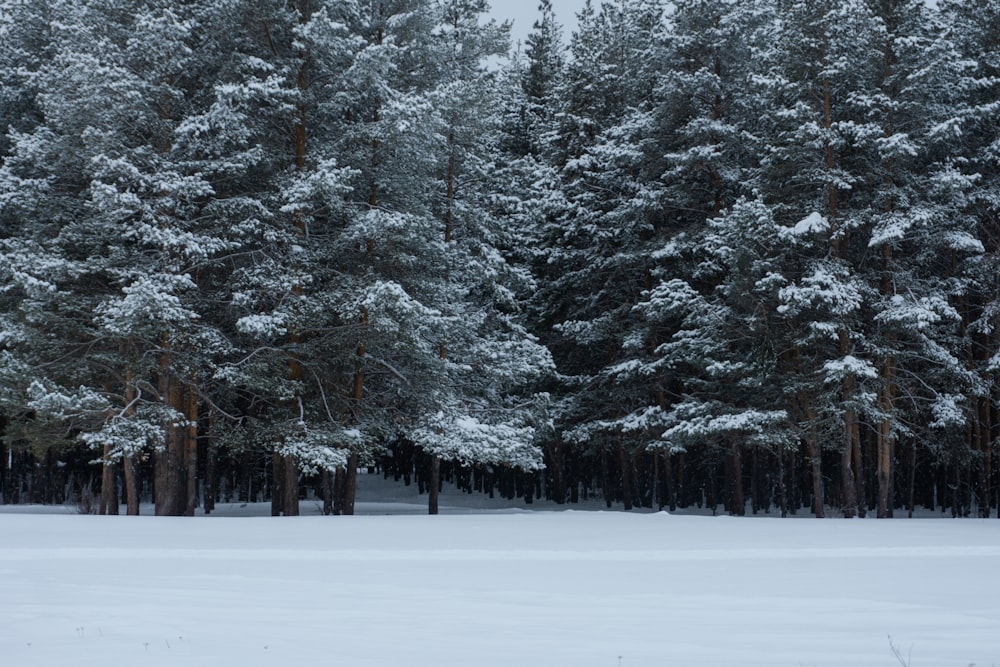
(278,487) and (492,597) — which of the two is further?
(278,487)

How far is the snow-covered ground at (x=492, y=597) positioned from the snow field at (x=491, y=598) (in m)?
0.03

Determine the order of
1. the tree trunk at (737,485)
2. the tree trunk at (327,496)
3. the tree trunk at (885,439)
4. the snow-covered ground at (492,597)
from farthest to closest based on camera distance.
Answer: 1. the tree trunk at (737,485)
2. the tree trunk at (327,496)
3. the tree trunk at (885,439)
4. the snow-covered ground at (492,597)

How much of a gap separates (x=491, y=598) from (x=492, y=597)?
0.07 metres

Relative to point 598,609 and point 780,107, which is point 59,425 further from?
point 780,107

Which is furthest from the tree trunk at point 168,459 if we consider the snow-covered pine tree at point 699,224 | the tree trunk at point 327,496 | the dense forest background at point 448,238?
the snow-covered pine tree at point 699,224

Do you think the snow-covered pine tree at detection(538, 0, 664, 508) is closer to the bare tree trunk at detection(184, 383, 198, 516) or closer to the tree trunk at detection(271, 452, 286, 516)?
the tree trunk at detection(271, 452, 286, 516)

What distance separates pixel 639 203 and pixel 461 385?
7907mm

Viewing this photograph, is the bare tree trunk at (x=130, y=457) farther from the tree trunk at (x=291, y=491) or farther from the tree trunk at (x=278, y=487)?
the tree trunk at (x=278, y=487)

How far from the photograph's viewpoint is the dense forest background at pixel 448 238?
896 inches

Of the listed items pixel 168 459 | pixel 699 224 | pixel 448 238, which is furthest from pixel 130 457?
pixel 699 224

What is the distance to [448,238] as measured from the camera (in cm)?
2927

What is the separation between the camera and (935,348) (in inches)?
997

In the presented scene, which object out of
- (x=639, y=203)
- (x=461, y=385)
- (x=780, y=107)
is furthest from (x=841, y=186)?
(x=461, y=385)

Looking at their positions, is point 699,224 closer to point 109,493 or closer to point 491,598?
point 109,493
